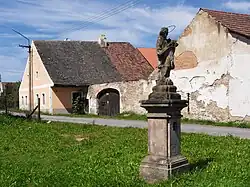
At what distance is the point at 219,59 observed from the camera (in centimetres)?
2067

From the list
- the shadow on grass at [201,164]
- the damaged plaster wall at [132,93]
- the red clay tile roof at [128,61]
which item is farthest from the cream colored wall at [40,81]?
the shadow on grass at [201,164]

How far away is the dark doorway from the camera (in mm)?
30808

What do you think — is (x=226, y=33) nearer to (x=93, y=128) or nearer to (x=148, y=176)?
(x=93, y=128)

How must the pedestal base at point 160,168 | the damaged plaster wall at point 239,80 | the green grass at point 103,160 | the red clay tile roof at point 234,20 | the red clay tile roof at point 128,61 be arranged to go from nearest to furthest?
the pedestal base at point 160,168
the green grass at point 103,160
the damaged plaster wall at point 239,80
the red clay tile roof at point 234,20
the red clay tile roof at point 128,61

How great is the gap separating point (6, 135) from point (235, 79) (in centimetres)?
1104

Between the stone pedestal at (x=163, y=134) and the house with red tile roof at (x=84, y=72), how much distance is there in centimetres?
2196

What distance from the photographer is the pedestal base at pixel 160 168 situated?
7330 millimetres

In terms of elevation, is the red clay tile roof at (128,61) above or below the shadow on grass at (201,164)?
above

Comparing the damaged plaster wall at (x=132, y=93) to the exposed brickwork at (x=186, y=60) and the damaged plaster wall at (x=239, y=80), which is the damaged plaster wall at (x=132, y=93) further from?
the damaged plaster wall at (x=239, y=80)

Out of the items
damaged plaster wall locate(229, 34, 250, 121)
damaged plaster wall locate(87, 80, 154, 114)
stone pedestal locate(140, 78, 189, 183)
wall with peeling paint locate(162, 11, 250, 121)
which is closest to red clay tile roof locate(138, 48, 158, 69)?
damaged plaster wall locate(87, 80, 154, 114)

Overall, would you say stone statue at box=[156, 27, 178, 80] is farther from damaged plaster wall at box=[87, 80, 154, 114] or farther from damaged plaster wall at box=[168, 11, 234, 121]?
damaged plaster wall at box=[87, 80, 154, 114]

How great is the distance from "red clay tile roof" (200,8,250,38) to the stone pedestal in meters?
13.5

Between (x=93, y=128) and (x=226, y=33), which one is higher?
(x=226, y=33)

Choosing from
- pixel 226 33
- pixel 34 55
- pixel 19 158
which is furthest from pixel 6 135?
pixel 34 55
